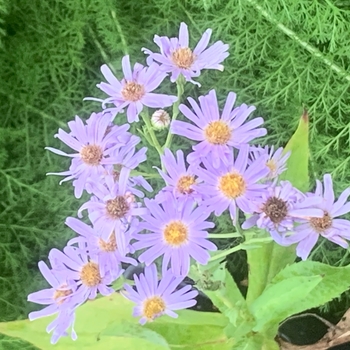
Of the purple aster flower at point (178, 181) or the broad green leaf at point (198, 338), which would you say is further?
the broad green leaf at point (198, 338)

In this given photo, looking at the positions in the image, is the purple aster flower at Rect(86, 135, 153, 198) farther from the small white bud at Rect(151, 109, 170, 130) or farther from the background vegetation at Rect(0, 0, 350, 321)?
the background vegetation at Rect(0, 0, 350, 321)

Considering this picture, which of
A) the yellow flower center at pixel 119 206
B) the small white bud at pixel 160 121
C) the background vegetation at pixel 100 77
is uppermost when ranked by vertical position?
the background vegetation at pixel 100 77

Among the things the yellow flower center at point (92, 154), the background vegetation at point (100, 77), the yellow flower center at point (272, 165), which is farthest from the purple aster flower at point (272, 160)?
the background vegetation at point (100, 77)

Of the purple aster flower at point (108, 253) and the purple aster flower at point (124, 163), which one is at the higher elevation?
the purple aster flower at point (124, 163)

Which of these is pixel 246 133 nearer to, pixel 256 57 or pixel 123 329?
pixel 123 329

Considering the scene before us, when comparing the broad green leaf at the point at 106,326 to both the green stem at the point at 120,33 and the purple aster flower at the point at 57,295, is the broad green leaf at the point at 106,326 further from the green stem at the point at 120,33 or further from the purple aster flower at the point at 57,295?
the green stem at the point at 120,33

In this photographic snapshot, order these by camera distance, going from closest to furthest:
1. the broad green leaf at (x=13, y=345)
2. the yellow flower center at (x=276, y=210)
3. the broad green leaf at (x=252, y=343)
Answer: the yellow flower center at (x=276, y=210) → the broad green leaf at (x=252, y=343) → the broad green leaf at (x=13, y=345)

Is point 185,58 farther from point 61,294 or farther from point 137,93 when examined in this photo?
point 61,294

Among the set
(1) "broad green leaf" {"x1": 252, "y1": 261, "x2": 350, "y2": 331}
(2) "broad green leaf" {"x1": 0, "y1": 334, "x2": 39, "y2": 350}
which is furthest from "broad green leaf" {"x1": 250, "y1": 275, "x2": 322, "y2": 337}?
(2) "broad green leaf" {"x1": 0, "y1": 334, "x2": 39, "y2": 350}

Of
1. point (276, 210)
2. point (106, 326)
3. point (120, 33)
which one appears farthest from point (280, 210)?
point (120, 33)

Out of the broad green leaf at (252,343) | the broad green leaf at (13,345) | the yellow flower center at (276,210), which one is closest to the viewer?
the yellow flower center at (276,210)
